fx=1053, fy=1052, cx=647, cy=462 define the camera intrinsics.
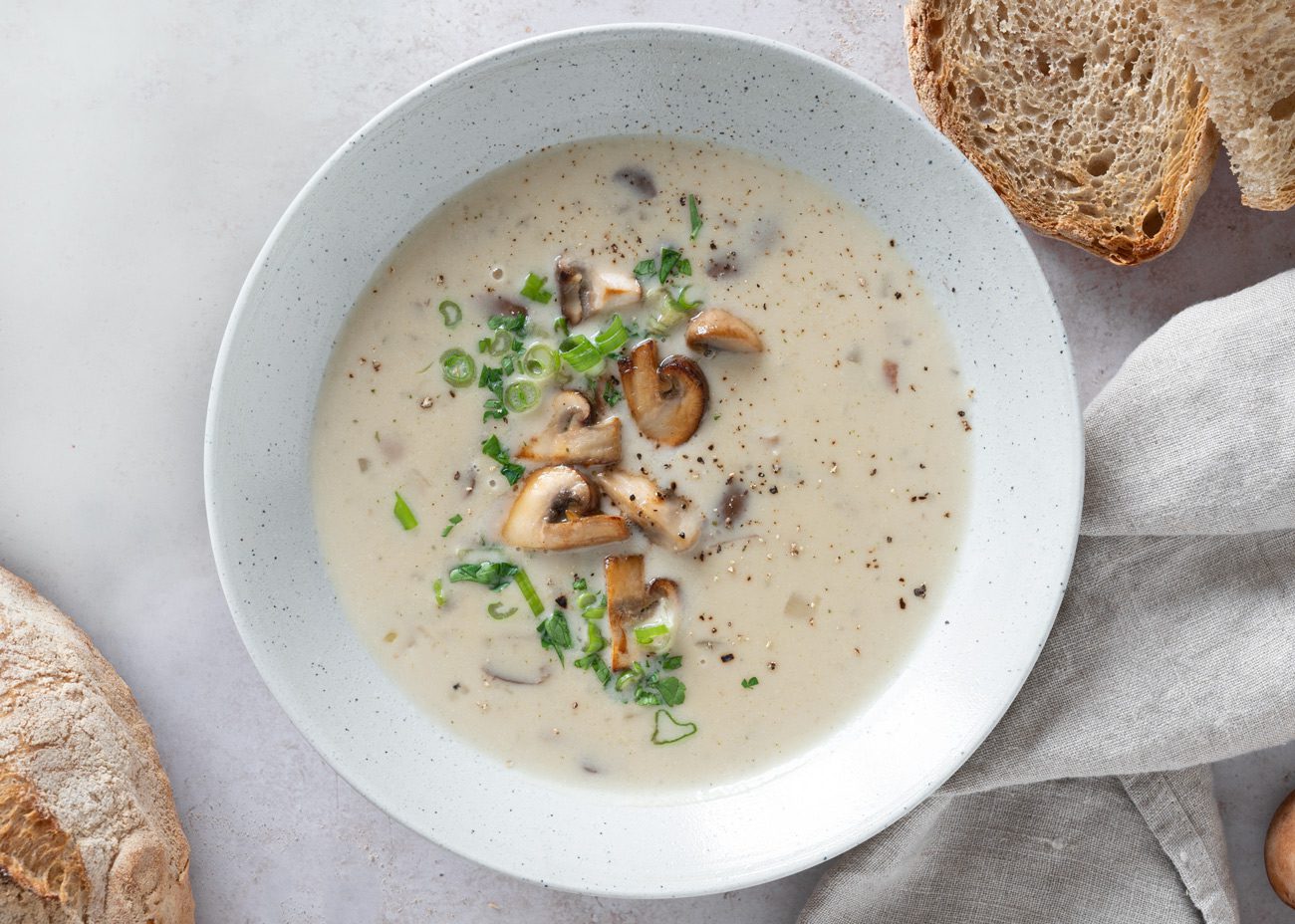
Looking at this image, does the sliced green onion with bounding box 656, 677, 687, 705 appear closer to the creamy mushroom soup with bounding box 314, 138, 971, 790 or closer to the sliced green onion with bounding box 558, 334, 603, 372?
the creamy mushroom soup with bounding box 314, 138, 971, 790

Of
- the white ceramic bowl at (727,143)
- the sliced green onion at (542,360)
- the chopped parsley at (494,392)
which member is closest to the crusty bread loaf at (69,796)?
the white ceramic bowl at (727,143)

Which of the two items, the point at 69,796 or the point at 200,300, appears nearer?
the point at 69,796

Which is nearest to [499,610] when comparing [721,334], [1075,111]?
[721,334]

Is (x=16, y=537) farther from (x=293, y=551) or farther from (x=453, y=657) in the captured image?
(x=453, y=657)

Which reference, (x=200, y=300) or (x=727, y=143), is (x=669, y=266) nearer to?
(x=727, y=143)

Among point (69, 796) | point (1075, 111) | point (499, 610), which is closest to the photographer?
point (69, 796)

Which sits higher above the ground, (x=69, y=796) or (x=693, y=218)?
(x=693, y=218)

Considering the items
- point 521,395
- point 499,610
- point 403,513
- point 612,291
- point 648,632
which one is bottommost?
point 648,632
